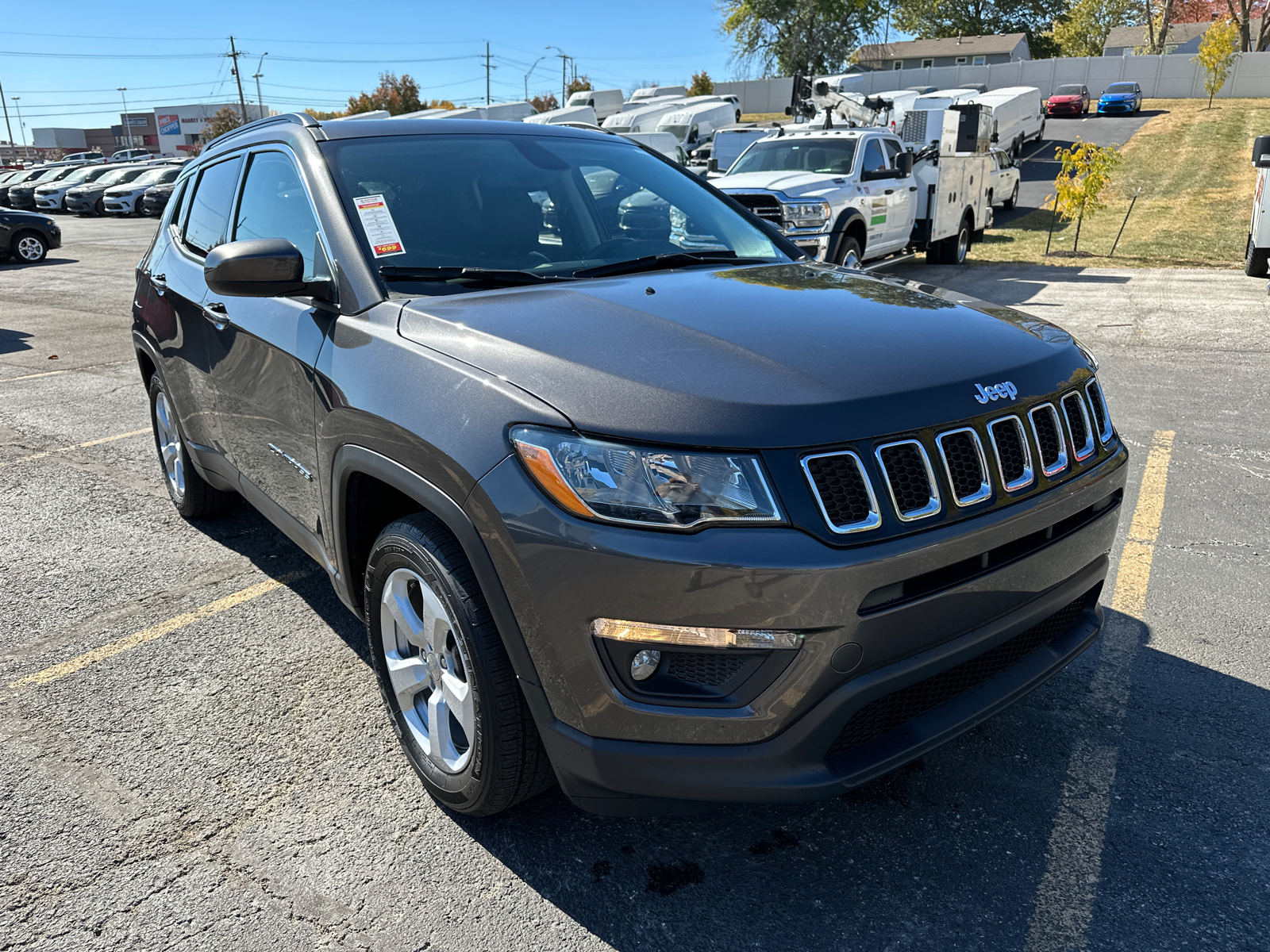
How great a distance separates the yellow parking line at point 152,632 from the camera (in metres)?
3.37

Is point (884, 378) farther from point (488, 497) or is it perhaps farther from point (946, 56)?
point (946, 56)

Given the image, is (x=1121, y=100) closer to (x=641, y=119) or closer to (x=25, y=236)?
(x=641, y=119)

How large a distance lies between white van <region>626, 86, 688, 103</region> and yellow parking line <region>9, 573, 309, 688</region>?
47246mm

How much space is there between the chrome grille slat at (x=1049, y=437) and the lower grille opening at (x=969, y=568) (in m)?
0.13

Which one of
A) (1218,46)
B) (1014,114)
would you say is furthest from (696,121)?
(1218,46)

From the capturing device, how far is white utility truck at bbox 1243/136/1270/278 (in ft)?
35.7

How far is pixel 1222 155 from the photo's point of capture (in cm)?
2909

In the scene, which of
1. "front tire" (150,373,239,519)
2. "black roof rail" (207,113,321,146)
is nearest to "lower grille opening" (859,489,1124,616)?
"black roof rail" (207,113,321,146)

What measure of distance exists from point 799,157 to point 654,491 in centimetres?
1130

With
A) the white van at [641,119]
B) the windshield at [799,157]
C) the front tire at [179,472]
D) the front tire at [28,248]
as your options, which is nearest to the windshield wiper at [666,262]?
the front tire at [179,472]

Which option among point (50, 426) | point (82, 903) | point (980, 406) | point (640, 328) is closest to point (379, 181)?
point (640, 328)

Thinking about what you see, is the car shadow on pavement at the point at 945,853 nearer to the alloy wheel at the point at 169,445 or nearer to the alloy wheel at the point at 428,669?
the alloy wheel at the point at 428,669

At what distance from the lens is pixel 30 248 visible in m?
19.8

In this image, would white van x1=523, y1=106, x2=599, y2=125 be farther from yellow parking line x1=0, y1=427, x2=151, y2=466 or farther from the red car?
yellow parking line x1=0, y1=427, x2=151, y2=466
